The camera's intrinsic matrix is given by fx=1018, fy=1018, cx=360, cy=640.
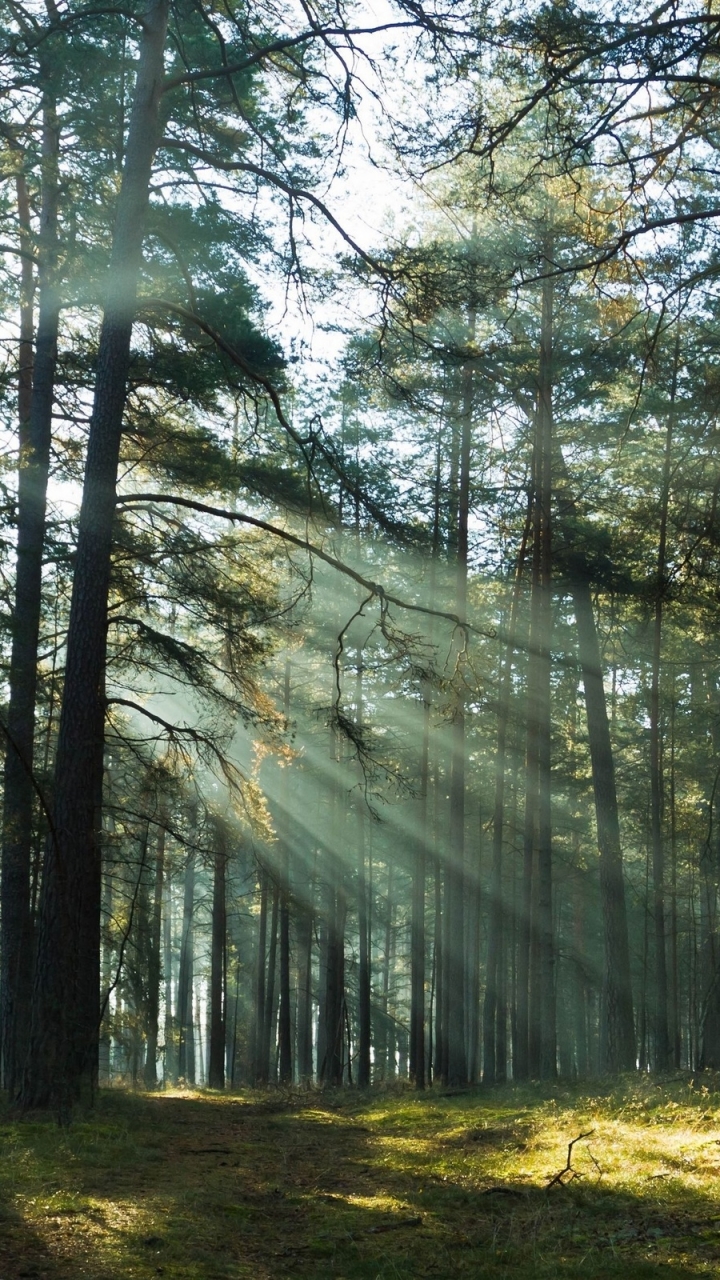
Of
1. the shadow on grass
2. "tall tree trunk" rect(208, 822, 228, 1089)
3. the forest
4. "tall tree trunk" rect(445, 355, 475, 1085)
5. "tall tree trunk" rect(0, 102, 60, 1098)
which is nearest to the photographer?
the shadow on grass

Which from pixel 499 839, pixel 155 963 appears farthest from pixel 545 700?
pixel 155 963

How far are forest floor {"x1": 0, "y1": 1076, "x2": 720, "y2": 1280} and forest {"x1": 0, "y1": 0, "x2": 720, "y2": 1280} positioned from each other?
0.21 ft

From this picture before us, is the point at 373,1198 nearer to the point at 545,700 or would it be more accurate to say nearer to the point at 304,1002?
the point at 545,700

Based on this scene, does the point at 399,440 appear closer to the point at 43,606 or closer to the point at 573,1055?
the point at 43,606

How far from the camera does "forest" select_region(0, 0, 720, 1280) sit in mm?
7184

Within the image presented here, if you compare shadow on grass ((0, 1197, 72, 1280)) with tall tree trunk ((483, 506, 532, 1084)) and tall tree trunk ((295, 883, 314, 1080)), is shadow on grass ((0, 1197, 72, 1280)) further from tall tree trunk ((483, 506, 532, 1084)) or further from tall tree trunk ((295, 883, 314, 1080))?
tall tree trunk ((295, 883, 314, 1080))

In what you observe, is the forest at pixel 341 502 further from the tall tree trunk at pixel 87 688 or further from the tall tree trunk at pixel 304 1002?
the tall tree trunk at pixel 304 1002

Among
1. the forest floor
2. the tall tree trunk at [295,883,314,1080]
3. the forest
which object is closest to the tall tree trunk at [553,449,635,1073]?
the forest

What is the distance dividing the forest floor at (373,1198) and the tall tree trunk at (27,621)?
2887 mm

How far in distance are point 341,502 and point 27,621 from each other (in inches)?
191

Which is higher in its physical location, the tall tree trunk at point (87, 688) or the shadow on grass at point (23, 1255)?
the tall tree trunk at point (87, 688)

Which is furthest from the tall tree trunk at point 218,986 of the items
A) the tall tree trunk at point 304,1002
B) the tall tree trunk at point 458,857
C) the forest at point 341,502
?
the tall tree trunk at point 458,857

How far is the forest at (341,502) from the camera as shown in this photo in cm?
718

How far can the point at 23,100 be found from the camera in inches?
441
